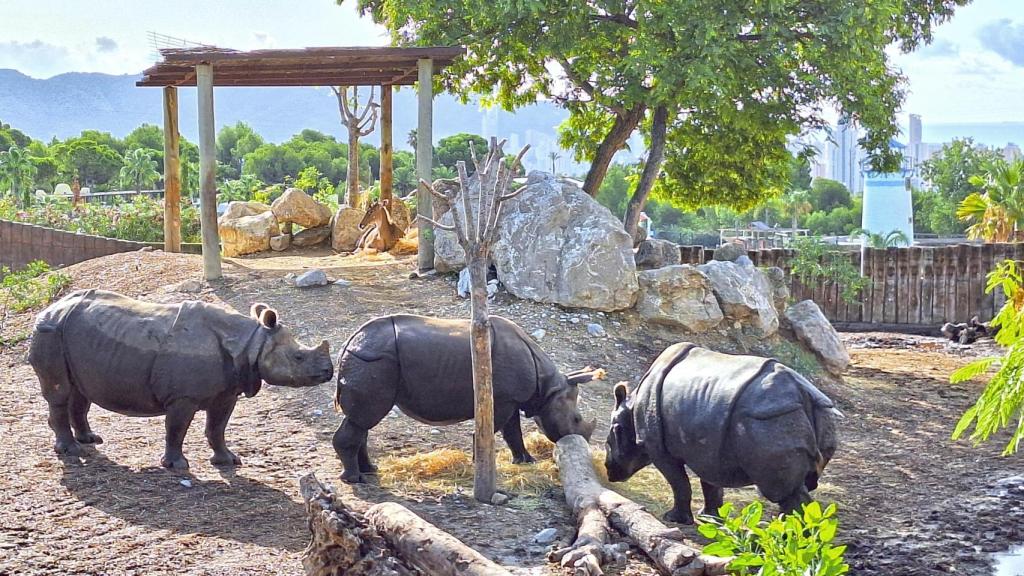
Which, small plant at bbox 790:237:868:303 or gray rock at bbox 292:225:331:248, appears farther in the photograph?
gray rock at bbox 292:225:331:248

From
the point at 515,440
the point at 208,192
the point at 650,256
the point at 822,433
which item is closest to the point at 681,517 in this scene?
the point at 822,433

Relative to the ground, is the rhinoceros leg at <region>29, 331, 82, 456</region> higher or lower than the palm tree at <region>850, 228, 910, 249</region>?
lower

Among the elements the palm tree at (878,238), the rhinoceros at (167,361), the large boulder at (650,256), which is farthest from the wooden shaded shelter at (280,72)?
the palm tree at (878,238)

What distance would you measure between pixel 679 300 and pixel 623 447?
20.3 ft

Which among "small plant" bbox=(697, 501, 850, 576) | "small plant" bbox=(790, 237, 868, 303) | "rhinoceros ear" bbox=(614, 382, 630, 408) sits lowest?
"rhinoceros ear" bbox=(614, 382, 630, 408)

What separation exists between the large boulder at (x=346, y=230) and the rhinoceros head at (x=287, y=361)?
39.0ft

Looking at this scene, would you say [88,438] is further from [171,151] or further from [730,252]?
[171,151]

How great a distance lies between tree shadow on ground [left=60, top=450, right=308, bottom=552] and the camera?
7.62m

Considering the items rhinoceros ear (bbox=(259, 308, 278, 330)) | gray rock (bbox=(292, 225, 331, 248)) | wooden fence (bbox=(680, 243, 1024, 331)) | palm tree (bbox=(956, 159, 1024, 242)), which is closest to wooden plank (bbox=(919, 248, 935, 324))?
wooden fence (bbox=(680, 243, 1024, 331))

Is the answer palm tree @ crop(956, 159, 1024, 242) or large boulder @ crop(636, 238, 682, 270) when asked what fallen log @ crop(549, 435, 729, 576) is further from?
palm tree @ crop(956, 159, 1024, 242)

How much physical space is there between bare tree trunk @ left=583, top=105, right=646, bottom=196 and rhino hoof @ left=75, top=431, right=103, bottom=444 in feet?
31.7

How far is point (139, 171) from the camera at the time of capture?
60344 millimetres

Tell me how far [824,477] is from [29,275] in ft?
41.3

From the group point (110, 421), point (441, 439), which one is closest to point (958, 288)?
point (441, 439)
